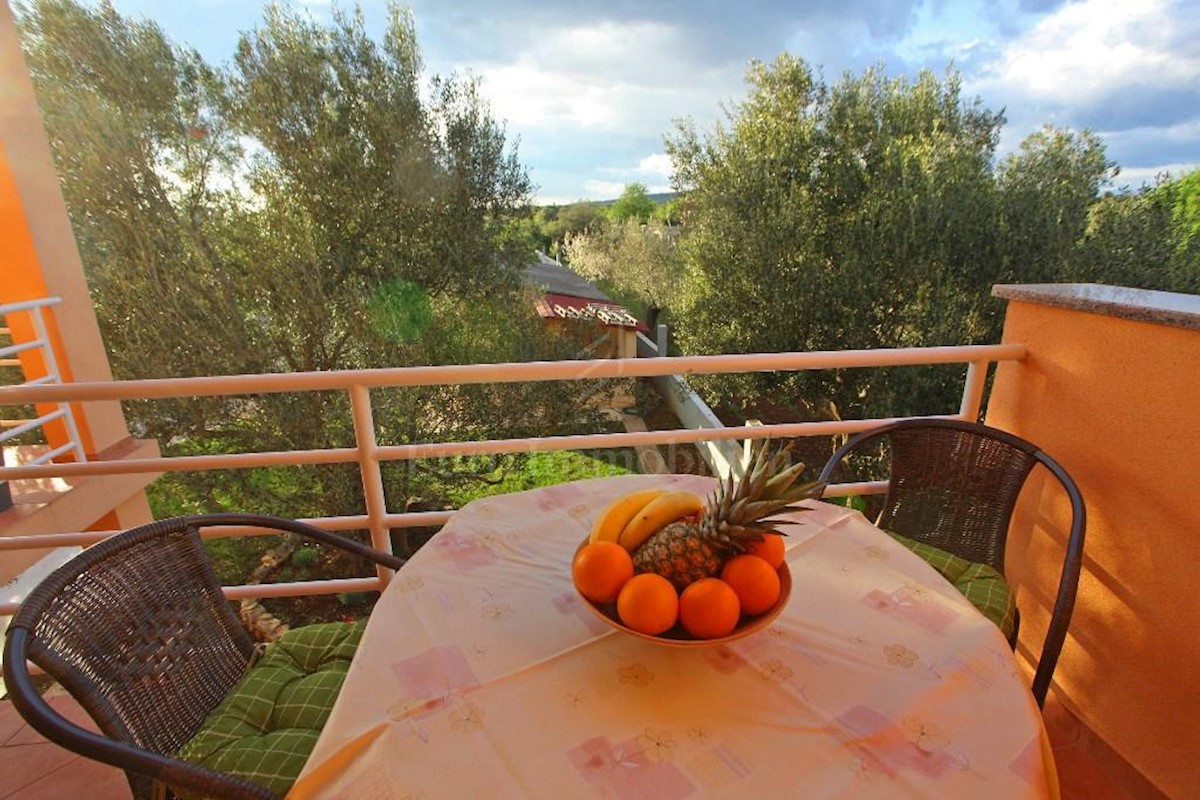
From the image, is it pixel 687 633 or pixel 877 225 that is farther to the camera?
pixel 877 225

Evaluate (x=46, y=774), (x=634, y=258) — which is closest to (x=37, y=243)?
(x=46, y=774)

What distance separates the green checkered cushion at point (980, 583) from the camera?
4.08ft

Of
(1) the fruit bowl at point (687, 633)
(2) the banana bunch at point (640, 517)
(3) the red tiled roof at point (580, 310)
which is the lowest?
(3) the red tiled roof at point (580, 310)

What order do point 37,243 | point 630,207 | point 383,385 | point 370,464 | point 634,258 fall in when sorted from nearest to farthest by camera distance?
point 383,385, point 370,464, point 37,243, point 634,258, point 630,207

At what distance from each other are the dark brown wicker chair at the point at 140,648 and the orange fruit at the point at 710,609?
0.56m

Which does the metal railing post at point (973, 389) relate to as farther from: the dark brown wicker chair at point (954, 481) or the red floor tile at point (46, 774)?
the red floor tile at point (46, 774)

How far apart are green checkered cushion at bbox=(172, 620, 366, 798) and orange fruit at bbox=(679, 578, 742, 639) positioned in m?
0.58

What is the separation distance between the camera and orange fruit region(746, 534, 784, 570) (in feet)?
2.57

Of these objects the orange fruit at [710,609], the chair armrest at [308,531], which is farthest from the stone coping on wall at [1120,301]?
the chair armrest at [308,531]

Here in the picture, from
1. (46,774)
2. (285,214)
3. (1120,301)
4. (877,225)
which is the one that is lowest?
(46,774)

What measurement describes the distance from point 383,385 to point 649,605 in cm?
101

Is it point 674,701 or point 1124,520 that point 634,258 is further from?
point 674,701

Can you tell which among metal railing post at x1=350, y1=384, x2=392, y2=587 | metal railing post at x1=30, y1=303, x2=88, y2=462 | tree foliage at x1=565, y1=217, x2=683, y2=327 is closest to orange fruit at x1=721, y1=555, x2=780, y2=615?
metal railing post at x1=350, y1=384, x2=392, y2=587

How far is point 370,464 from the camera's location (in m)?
1.58
